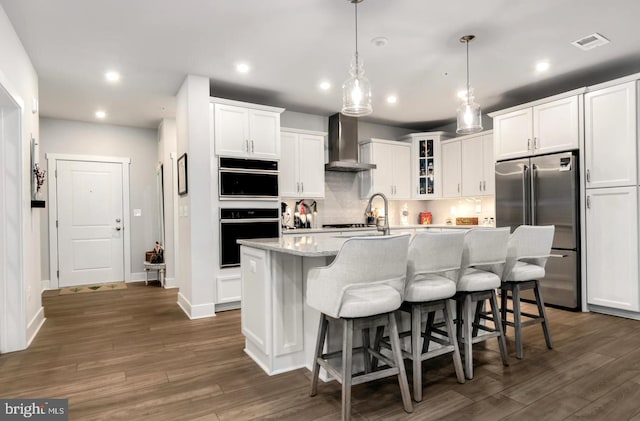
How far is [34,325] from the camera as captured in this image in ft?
11.8

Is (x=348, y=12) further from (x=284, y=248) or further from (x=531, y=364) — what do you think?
(x=531, y=364)

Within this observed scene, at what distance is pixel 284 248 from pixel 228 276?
2387 mm

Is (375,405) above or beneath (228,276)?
beneath

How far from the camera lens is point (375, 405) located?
7.06ft

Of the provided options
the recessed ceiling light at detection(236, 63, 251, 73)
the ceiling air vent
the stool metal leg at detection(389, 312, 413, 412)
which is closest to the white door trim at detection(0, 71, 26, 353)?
the recessed ceiling light at detection(236, 63, 251, 73)

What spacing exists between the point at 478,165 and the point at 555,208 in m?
1.58

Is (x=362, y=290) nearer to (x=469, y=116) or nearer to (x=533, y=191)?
(x=469, y=116)

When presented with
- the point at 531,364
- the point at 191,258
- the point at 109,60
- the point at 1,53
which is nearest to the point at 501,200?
the point at 531,364

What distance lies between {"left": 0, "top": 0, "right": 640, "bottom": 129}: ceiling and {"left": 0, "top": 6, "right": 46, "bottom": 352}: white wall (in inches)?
5.7

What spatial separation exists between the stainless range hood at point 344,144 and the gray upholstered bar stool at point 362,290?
12.3ft

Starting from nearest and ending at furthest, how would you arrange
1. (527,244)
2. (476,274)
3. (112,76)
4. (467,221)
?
(476,274), (527,244), (112,76), (467,221)

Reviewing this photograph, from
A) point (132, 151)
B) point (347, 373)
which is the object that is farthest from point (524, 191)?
point (132, 151)

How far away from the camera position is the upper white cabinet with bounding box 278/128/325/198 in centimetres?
524

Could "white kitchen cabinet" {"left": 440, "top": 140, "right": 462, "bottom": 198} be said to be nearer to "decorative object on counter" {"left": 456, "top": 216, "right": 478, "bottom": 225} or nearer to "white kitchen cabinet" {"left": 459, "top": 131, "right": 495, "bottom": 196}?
"white kitchen cabinet" {"left": 459, "top": 131, "right": 495, "bottom": 196}
